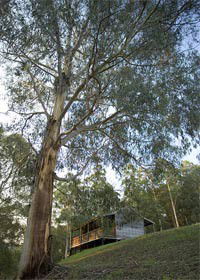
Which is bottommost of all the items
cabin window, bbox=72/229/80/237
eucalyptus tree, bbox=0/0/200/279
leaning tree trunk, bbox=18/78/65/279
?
leaning tree trunk, bbox=18/78/65/279

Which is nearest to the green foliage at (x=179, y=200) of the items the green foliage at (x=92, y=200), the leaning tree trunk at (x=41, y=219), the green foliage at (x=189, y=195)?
the green foliage at (x=189, y=195)

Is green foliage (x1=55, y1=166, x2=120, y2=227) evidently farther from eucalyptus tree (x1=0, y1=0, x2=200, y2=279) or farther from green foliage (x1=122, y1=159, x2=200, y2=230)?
green foliage (x1=122, y1=159, x2=200, y2=230)

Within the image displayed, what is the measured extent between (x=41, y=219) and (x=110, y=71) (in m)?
4.36

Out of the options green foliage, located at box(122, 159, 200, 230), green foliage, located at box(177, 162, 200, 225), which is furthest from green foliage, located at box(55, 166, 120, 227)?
green foliage, located at box(177, 162, 200, 225)

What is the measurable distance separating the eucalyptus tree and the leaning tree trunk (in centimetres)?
2

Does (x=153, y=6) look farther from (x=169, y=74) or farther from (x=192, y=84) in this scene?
(x=192, y=84)

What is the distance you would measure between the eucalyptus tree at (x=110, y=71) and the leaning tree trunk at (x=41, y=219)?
0.05 ft

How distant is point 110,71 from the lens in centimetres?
650

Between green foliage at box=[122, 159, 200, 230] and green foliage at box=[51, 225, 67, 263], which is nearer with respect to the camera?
green foliage at box=[122, 159, 200, 230]

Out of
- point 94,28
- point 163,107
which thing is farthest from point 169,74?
point 94,28

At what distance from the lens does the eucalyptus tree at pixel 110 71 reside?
4.52 m

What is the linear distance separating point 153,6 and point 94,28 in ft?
4.67

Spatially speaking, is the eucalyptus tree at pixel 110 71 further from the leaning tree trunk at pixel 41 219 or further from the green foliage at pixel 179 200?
the green foliage at pixel 179 200

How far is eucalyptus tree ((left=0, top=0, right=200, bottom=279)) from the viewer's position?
4516 mm
